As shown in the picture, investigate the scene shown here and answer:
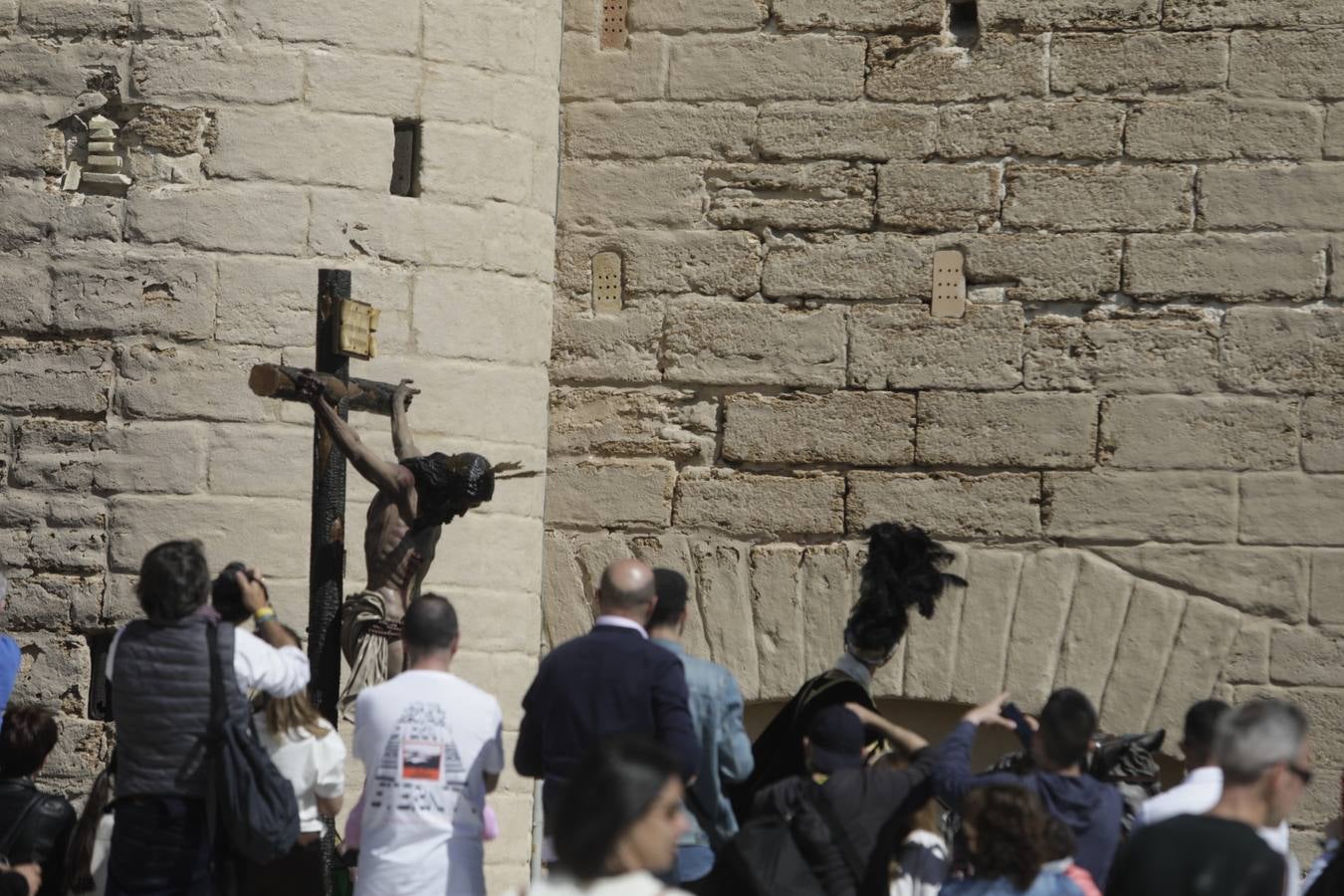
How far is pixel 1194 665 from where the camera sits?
789cm

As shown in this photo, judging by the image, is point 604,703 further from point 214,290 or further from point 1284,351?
point 1284,351

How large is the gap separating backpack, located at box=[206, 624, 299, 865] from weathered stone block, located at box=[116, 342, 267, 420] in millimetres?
2580

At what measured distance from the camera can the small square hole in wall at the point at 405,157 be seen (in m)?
8.02

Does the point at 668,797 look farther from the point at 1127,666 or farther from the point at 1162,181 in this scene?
the point at 1162,181

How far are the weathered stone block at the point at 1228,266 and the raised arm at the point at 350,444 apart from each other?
3.17 m

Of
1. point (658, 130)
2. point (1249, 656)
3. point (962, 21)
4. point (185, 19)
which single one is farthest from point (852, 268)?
point (185, 19)

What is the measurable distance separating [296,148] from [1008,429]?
2978mm

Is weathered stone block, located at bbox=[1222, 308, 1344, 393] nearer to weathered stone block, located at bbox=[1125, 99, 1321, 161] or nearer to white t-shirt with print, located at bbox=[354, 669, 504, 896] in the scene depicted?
weathered stone block, located at bbox=[1125, 99, 1321, 161]

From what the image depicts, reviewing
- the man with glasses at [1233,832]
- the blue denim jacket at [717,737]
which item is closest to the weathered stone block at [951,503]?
the blue denim jacket at [717,737]

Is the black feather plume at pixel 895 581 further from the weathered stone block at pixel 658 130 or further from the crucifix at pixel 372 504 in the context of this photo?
the weathered stone block at pixel 658 130

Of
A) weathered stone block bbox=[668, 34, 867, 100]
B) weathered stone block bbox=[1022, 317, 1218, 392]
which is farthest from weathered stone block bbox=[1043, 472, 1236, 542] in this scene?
weathered stone block bbox=[668, 34, 867, 100]

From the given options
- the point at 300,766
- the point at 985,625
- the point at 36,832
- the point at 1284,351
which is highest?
the point at 1284,351

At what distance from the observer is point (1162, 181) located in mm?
8156

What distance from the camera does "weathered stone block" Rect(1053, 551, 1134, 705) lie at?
7953mm
